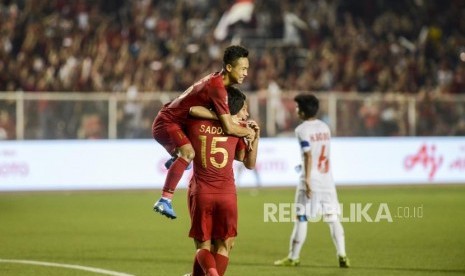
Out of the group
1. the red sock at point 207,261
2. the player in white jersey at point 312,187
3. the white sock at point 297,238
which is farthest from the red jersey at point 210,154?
the white sock at point 297,238

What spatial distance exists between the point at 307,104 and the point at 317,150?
642 millimetres

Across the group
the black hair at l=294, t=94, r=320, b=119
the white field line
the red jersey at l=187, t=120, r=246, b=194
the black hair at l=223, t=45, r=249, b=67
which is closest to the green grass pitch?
the white field line

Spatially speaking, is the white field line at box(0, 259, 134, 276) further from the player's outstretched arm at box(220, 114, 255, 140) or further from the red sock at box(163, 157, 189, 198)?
the player's outstretched arm at box(220, 114, 255, 140)

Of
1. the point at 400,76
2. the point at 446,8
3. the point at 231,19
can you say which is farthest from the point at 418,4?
the point at 231,19

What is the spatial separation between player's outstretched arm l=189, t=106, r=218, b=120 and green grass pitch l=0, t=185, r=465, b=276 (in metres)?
3.59

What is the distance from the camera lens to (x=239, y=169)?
2572cm

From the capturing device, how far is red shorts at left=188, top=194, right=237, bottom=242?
8.52m

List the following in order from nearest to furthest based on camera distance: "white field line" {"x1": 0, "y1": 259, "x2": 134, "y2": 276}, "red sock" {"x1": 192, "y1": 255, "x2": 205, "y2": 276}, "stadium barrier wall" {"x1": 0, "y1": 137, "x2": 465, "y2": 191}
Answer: "red sock" {"x1": 192, "y1": 255, "x2": 205, "y2": 276}
"white field line" {"x1": 0, "y1": 259, "x2": 134, "y2": 276}
"stadium barrier wall" {"x1": 0, "y1": 137, "x2": 465, "y2": 191}

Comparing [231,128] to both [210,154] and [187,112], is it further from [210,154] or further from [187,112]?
[187,112]

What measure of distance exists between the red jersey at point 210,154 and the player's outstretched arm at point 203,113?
7cm

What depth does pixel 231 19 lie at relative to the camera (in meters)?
32.2

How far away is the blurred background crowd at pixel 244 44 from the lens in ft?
90.8

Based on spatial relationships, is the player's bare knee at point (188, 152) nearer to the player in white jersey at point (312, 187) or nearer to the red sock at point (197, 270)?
the red sock at point (197, 270)

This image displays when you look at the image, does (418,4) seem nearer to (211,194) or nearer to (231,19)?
(231,19)
